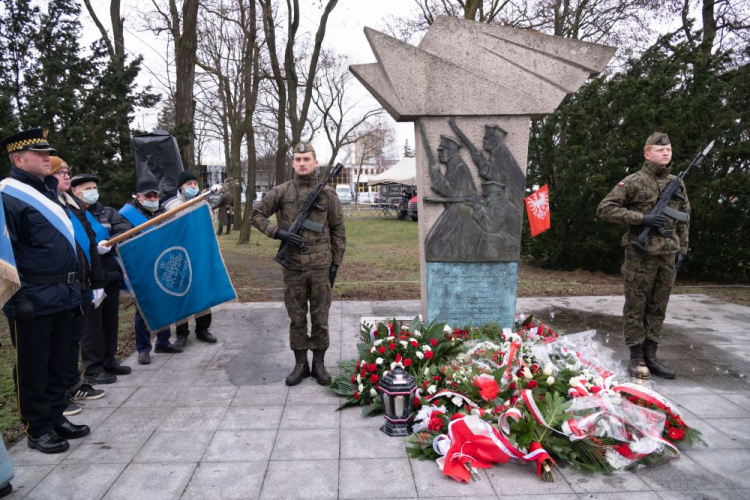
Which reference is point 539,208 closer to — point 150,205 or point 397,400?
point 397,400

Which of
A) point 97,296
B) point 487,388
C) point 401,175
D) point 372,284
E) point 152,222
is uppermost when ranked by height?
point 401,175

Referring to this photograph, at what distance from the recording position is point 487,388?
3.69 m

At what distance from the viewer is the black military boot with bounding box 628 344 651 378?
479 cm

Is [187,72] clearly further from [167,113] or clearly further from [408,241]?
[167,113]

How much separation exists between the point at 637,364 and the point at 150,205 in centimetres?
508

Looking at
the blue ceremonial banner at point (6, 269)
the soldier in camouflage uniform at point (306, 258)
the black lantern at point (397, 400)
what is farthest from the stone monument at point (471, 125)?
the blue ceremonial banner at point (6, 269)

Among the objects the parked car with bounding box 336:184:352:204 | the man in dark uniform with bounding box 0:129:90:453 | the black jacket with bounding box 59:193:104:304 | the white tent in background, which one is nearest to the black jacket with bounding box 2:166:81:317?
the man in dark uniform with bounding box 0:129:90:453

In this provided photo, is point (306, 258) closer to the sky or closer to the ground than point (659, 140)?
closer to the ground

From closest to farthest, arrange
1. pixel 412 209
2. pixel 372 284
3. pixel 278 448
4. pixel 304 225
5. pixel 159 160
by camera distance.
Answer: pixel 278 448 → pixel 304 225 → pixel 159 160 → pixel 372 284 → pixel 412 209

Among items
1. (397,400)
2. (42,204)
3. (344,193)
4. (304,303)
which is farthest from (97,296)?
(344,193)

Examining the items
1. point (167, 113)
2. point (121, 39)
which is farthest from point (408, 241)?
point (167, 113)

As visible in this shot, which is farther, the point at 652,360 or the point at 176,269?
the point at 176,269

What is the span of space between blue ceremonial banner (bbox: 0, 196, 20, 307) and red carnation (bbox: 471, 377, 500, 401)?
3022 mm

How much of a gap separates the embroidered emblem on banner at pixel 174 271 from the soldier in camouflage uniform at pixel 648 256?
4.21 m
